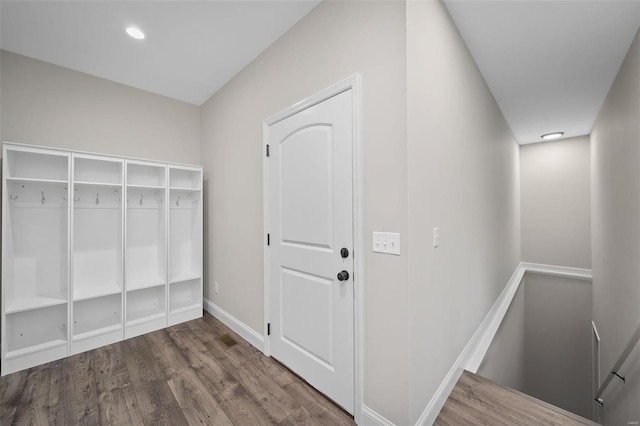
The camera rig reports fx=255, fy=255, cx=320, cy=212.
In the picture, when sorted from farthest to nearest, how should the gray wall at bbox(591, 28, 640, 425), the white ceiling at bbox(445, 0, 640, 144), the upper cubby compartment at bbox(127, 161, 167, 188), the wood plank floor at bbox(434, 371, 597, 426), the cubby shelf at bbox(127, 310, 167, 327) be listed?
the upper cubby compartment at bbox(127, 161, 167, 188) → the cubby shelf at bbox(127, 310, 167, 327) → the gray wall at bbox(591, 28, 640, 425) → the white ceiling at bbox(445, 0, 640, 144) → the wood plank floor at bbox(434, 371, 597, 426)

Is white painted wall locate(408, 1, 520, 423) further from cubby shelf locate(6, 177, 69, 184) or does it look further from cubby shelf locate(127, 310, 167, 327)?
cubby shelf locate(6, 177, 69, 184)

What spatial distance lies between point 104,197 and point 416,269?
321 centimetres

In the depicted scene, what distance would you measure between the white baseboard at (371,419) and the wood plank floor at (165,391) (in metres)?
0.13

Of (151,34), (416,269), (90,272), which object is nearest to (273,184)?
(416,269)

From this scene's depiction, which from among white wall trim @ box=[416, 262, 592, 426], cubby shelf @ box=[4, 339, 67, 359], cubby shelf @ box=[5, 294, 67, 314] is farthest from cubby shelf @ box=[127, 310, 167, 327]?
white wall trim @ box=[416, 262, 592, 426]

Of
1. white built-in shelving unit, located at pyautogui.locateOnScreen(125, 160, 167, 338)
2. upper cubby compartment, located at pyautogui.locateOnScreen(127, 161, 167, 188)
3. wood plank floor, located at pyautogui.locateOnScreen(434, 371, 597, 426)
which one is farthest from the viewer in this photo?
upper cubby compartment, located at pyautogui.locateOnScreen(127, 161, 167, 188)

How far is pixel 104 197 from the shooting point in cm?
277

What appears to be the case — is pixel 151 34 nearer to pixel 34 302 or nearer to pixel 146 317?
pixel 34 302

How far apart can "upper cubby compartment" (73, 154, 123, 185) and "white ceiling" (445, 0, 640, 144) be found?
3.36m

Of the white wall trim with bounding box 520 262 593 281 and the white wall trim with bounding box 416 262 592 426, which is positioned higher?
the white wall trim with bounding box 520 262 593 281

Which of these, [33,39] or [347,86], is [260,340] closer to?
[347,86]

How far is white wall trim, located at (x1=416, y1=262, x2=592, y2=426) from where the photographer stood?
163cm

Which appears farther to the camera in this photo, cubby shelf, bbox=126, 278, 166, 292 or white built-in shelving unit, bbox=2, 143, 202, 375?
cubby shelf, bbox=126, 278, 166, 292

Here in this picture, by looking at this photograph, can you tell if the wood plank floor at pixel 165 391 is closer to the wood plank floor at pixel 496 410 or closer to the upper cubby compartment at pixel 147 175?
the wood plank floor at pixel 496 410
